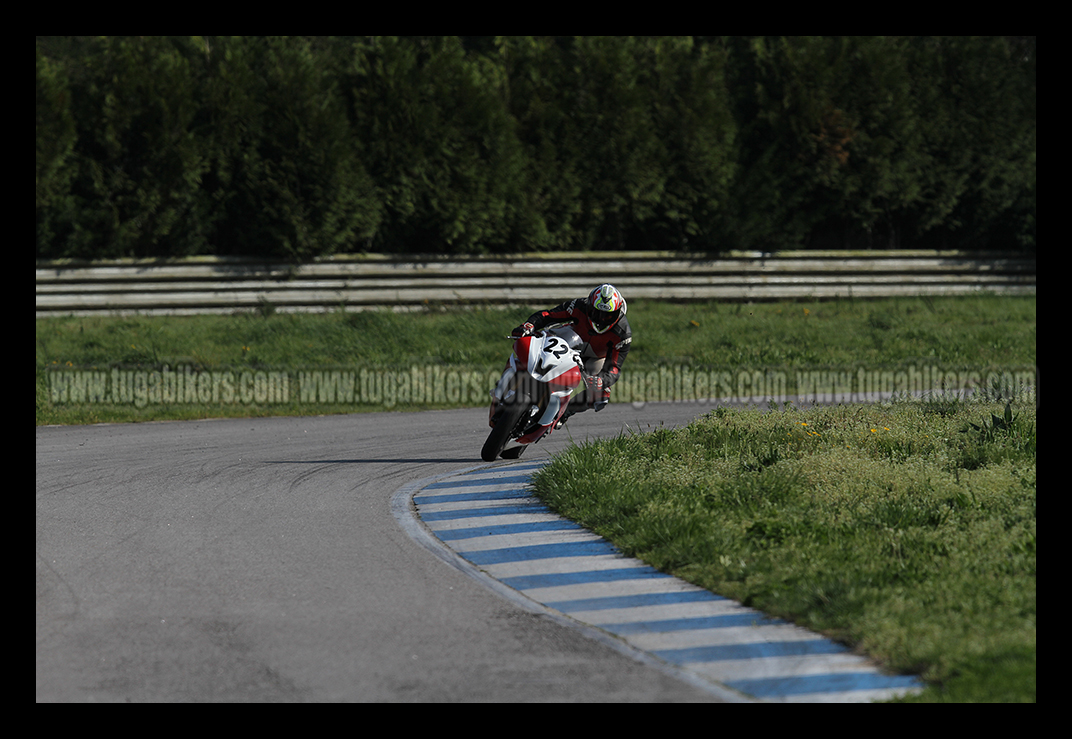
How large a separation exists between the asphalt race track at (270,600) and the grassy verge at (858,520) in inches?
44.8

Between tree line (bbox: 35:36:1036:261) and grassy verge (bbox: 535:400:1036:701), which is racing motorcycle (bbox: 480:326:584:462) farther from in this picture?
tree line (bbox: 35:36:1036:261)

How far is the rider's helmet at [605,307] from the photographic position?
10.3 metres

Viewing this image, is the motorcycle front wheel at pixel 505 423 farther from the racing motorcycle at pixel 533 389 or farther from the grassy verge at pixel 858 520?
the grassy verge at pixel 858 520

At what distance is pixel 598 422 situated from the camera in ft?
43.0

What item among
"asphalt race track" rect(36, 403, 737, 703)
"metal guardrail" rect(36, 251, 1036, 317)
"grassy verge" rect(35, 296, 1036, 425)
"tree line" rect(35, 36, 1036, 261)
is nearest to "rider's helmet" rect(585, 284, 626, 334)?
"asphalt race track" rect(36, 403, 737, 703)

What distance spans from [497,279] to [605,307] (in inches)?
418

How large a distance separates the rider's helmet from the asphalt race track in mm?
1889

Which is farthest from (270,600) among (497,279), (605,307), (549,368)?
(497,279)

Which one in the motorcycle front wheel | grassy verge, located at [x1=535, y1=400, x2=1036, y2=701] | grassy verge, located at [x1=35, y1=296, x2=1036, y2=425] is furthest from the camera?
grassy verge, located at [x1=35, y1=296, x2=1036, y2=425]

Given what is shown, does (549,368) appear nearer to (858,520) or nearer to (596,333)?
(596,333)

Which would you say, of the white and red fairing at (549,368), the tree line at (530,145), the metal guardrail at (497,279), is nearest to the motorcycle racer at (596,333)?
the white and red fairing at (549,368)

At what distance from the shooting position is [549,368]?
10.1m

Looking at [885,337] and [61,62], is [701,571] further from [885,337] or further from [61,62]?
[61,62]

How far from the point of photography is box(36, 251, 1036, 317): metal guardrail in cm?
1953
